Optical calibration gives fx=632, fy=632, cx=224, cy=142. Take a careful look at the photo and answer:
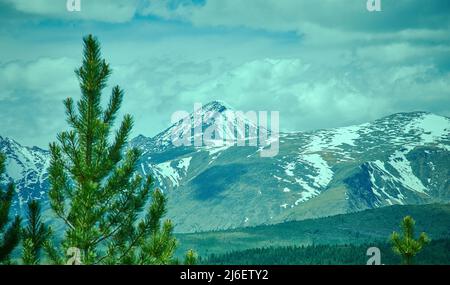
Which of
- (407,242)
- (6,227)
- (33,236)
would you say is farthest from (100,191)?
(407,242)

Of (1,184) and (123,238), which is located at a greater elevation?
(1,184)

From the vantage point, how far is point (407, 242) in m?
33.2

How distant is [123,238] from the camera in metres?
23.4

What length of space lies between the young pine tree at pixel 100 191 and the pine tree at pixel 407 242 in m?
15.2

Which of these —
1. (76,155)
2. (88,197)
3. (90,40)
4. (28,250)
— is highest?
(90,40)

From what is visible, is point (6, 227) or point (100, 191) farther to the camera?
point (6, 227)

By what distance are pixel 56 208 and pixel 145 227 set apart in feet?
10.9

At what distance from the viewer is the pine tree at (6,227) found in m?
25.5

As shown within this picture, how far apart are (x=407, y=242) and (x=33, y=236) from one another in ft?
65.6

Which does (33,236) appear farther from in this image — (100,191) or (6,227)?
(6,227)

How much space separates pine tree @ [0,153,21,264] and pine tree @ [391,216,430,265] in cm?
1869

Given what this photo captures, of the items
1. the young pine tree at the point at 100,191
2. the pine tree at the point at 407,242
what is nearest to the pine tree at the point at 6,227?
the young pine tree at the point at 100,191

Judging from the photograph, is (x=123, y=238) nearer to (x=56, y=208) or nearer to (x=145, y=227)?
(x=145, y=227)
